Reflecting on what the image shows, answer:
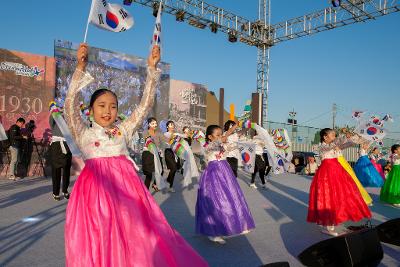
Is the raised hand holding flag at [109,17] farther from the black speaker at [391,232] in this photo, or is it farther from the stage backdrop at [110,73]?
the stage backdrop at [110,73]

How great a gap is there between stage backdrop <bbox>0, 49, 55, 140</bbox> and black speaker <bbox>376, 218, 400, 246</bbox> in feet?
38.7

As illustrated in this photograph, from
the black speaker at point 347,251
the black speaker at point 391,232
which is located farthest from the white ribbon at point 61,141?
the black speaker at point 391,232

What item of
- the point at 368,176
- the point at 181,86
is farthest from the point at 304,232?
the point at 181,86

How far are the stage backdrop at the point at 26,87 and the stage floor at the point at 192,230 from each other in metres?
4.31

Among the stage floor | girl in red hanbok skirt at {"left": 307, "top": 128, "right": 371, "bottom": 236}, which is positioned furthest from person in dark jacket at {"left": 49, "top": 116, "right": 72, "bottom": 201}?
girl in red hanbok skirt at {"left": 307, "top": 128, "right": 371, "bottom": 236}

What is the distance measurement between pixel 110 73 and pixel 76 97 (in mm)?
13665

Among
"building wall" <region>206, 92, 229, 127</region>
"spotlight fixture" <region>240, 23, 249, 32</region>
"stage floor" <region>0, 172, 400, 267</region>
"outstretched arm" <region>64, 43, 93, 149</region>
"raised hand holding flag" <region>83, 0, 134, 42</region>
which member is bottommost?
"stage floor" <region>0, 172, 400, 267</region>

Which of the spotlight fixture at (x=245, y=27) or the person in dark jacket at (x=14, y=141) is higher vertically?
the spotlight fixture at (x=245, y=27)

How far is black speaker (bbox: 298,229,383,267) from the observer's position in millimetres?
2676

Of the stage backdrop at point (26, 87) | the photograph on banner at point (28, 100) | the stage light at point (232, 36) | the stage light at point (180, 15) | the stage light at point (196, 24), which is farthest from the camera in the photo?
the stage light at point (232, 36)

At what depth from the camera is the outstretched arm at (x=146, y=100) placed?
9.41ft

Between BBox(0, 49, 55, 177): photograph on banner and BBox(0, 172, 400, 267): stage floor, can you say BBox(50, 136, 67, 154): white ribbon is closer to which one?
BBox(0, 172, 400, 267): stage floor

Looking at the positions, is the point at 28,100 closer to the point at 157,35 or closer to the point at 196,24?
the point at 196,24

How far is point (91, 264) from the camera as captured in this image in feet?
7.24
